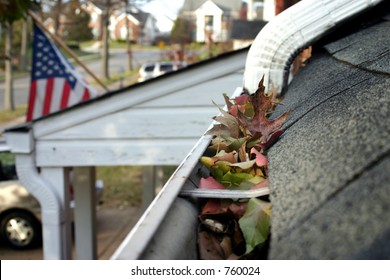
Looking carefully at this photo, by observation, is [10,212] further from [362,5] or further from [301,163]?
[301,163]

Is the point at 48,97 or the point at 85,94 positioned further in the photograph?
the point at 85,94

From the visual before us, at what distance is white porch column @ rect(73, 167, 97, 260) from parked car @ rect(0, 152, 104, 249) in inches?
94.9

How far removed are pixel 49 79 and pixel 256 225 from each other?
531 centimetres

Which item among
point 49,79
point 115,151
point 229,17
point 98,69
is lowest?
point 98,69

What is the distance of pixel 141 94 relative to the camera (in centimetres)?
389

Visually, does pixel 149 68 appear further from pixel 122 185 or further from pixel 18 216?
pixel 18 216

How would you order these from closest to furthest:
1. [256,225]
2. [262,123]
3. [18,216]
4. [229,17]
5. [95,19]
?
[256,225] < [262,123] < [18,216] < [229,17] < [95,19]

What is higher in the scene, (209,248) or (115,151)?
(209,248)

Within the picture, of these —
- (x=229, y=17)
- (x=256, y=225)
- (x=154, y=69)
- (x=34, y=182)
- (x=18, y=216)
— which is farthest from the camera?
(x=154, y=69)

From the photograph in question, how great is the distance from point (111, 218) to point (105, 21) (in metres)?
13.2

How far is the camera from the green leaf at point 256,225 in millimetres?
897

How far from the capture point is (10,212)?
26.6 ft

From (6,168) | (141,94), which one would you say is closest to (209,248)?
(141,94)
